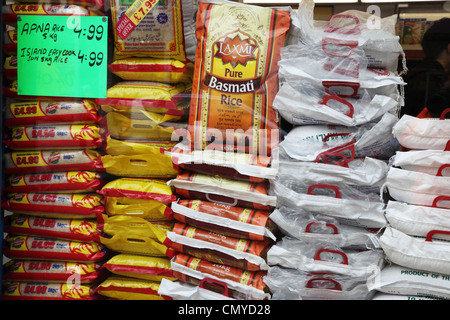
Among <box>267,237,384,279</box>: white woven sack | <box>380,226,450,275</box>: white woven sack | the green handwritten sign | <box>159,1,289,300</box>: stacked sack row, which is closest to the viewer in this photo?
<box>380,226,450,275</box>: white woven sack

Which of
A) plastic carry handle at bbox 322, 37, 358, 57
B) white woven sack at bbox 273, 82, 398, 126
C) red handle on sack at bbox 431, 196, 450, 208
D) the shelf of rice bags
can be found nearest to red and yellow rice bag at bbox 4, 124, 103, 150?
the shelf of rice bags

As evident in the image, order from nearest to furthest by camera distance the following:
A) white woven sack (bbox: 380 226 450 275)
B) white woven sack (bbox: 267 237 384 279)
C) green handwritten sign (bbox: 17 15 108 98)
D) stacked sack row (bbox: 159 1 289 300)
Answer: white woven sack (bbox: 380 226 450 275), white woven sack (bbox: 267 237 384 279), stacked sack row (bbox: 159 1 289 300), green handwritten sign (bbox: 17 15 108 98)

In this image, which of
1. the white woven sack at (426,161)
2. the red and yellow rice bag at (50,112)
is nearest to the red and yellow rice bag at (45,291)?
the red and yellow rice bag at (50,112)

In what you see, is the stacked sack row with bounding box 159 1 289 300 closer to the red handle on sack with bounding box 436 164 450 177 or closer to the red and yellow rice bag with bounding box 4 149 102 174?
the red and yellow rice bag with bounding box 4 149 102 174

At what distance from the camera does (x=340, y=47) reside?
1.71m

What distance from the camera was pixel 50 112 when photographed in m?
2.00

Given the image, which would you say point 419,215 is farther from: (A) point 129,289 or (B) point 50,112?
(B) point 50,112

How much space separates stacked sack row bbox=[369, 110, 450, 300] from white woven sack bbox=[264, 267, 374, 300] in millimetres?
73

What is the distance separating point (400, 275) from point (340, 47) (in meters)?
0.88

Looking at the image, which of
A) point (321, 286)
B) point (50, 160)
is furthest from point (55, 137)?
point (321, 286)

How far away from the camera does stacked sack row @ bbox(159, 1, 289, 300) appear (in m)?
1.75

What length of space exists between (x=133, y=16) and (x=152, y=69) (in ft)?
0.77

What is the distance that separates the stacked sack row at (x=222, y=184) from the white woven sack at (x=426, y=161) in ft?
1.58
